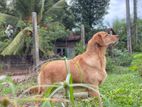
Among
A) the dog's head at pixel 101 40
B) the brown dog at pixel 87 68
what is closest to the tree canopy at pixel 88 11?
the dog's head at pixel 101 40

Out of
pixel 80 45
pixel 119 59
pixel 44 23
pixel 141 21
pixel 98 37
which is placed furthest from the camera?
pixel 141 21

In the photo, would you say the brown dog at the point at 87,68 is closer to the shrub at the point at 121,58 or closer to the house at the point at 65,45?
the shrub at the point at 121,58

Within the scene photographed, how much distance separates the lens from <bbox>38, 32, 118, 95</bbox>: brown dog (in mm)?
7047

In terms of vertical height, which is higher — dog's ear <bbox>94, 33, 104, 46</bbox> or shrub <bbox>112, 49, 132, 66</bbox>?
dog's ear <bbox>94, 33, 104, 46</bbox>

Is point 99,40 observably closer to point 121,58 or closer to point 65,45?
point 121,58

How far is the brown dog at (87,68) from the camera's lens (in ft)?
23.1

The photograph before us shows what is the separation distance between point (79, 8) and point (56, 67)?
2624 cm

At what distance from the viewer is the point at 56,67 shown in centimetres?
708

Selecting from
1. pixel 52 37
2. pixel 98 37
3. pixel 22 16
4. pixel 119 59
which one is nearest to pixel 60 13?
pixel 22 16

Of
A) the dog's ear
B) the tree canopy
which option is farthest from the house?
the dog's ear

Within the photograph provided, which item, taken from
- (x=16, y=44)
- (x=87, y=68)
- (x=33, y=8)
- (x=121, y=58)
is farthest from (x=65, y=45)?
(x=87, y=68)

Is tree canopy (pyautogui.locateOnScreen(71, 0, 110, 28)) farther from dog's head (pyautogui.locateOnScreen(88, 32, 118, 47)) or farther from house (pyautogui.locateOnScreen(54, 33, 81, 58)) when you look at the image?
dog's head (pyautogui.locateOnScreen(88, 32, 118, 47))

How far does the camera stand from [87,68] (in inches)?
288

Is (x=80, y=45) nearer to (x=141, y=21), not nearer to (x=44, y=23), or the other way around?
(x=44, y=23)
